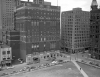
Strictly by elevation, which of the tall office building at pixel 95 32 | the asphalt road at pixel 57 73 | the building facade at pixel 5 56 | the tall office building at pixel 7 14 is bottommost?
the asphalt road at pixel 57 73

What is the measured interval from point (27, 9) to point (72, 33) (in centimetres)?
4651

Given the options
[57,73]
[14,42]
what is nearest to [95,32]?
[57,73]

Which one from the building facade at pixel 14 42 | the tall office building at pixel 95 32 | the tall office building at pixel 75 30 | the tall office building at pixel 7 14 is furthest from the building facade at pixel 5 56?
the tall office building at pixel 7 14

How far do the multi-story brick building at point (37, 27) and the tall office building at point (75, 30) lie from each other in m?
18.2

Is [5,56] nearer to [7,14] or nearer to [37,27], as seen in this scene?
[37,27]

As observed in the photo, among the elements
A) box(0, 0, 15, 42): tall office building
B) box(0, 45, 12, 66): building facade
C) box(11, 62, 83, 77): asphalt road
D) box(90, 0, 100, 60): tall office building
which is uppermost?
box(0, 0, 15, 42): tall office building

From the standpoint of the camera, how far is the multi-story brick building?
92.9m

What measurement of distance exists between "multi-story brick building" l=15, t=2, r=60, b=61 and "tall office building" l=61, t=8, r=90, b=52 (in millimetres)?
18200

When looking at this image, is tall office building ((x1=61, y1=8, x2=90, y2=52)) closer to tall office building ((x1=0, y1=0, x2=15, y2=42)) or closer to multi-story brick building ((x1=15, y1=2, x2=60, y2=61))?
multi-story brick building ((x1=15, y1=2, x2=60, y2=61))

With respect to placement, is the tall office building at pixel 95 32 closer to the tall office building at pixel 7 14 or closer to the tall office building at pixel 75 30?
the tall office building at pixel 75 30

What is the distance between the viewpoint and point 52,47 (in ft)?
349

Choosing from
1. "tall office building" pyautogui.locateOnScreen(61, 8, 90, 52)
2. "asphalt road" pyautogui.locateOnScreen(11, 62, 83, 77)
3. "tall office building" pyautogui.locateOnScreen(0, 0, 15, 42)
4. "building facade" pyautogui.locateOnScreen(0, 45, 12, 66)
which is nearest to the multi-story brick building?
"building facade" pyautogui.locateOnScreen(0, 45, 12, 66)

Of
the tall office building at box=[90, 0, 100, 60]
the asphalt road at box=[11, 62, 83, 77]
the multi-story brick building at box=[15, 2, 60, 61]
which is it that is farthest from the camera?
the tall office building at box=[90, 0, 100, 60]

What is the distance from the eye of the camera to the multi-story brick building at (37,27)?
92875 mm
